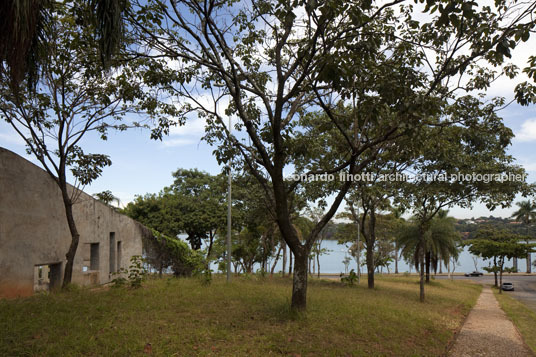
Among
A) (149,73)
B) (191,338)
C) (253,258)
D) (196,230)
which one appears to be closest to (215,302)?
(191,338)

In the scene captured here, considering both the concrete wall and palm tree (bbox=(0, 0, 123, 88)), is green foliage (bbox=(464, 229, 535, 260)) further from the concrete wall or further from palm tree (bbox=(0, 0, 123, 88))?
palm tree (bbox=(0, 0, 123, 88))

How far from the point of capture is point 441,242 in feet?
94.4

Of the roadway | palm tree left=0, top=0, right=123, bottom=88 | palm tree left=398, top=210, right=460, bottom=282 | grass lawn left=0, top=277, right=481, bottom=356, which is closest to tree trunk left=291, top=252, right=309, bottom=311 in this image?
grass lawn left=0, top=277, right=481, bottom=356

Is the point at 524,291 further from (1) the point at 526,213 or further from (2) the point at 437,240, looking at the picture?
(1) the point at 526,213

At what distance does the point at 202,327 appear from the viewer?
6746 mm

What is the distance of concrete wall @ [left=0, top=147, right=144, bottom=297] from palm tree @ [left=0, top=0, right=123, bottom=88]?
15.1 ft

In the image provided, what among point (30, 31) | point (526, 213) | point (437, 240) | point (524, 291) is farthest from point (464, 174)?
point (526, 213)

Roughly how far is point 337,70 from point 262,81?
13.5ft

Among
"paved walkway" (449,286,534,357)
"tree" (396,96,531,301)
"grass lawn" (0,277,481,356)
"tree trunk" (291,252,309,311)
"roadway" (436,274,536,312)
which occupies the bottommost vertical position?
"roadway" (436,274,536,312)

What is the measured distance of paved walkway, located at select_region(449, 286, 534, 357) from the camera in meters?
7.74

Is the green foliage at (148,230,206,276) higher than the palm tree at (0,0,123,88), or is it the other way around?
the palm tree at (0,0,123,88)

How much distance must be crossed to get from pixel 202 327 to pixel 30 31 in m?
5.48

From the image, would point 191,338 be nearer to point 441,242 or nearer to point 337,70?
point 337,70

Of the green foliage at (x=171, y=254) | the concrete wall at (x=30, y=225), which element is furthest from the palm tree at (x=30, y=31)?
the green foliage at (x=171, y=254)
